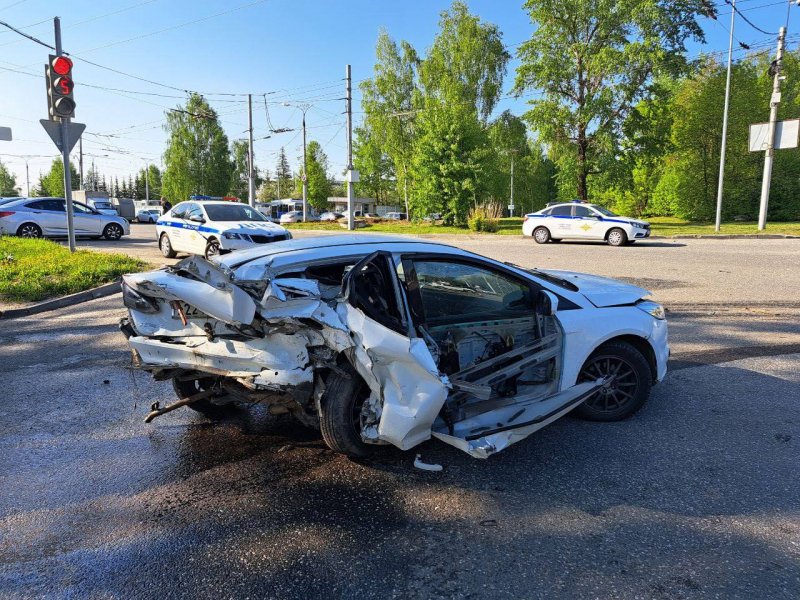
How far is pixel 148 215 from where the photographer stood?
4588cm

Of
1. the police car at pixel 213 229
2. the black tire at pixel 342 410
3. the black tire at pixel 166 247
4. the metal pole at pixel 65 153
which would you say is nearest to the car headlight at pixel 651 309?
the black tire at pixel 342 410

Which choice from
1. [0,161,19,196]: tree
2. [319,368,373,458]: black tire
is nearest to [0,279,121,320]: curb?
[319,368,373,458]: black tire

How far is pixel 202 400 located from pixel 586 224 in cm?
1834

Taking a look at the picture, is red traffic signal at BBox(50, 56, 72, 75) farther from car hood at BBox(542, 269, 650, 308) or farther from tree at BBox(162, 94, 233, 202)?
tree at BBox(162, 94, 233, 202)

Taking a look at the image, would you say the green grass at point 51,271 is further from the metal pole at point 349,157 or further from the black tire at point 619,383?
the metal pole at point 349,157

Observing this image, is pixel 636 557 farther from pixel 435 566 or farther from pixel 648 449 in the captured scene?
pixel 648 449

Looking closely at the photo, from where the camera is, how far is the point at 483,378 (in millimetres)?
3742

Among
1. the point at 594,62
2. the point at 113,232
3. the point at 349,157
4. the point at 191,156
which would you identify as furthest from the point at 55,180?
the point at 594,62

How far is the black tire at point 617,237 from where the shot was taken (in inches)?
765

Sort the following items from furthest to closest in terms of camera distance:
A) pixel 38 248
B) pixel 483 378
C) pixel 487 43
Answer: pixel 487 43, pixel 38 248, pixel 483 378

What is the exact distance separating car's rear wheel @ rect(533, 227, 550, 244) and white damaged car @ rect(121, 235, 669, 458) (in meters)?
17.2

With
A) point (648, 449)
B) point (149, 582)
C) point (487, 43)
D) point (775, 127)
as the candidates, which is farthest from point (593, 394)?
point (487, 43)

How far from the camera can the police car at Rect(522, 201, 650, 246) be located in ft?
63.7

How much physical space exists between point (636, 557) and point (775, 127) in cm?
2652
